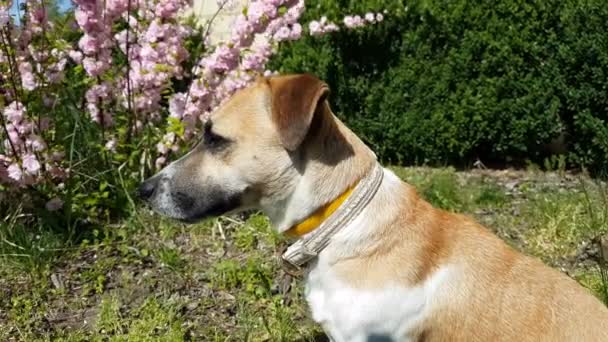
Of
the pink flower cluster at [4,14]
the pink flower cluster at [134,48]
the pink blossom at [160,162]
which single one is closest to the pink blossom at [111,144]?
the pink flower cluster at [134,48]

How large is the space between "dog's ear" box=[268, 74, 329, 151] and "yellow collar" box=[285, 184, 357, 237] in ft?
1.02

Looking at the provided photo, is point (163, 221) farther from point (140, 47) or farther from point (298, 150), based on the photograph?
point (298, 150)

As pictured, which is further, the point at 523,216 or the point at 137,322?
the point at 523,216

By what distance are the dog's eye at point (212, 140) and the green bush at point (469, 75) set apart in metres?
3.89

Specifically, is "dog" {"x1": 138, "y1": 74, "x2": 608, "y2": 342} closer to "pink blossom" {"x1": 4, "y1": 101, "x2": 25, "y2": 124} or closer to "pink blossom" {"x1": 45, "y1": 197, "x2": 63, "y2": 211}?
"pink blossom" {"x1": 4, "y1": 101, "x2": 25, "y2": 124}

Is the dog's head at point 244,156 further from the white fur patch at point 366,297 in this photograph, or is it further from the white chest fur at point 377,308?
the white chest fur at point 377,308

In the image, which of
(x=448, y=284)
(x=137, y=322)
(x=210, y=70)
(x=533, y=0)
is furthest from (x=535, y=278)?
(x=533, y=0)

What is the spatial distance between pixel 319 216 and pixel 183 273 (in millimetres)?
1981

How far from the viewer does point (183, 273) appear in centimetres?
504

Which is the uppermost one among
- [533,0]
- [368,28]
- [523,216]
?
[533,0]

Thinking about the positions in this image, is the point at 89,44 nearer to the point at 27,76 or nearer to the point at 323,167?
the point at 27,76

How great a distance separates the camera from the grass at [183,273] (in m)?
4.49

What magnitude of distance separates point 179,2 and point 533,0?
3441 mm

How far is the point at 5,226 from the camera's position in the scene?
17.4 ft
